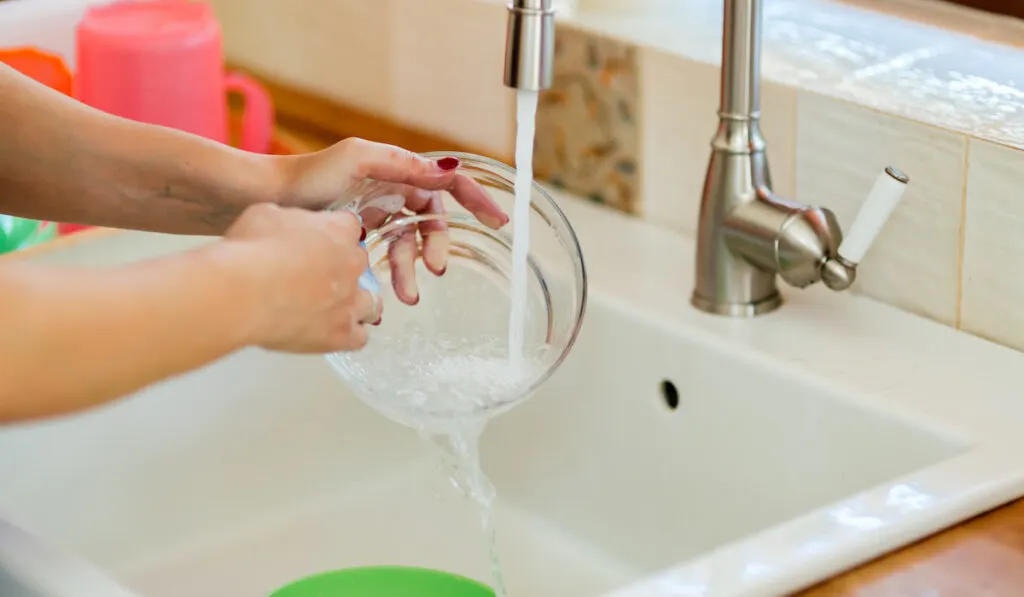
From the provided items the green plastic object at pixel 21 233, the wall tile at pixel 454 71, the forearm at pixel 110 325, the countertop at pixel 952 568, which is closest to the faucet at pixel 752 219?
the countertop at pixel 952 568

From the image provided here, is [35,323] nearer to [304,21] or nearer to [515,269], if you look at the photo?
[515,269]

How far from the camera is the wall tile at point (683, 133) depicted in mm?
1161

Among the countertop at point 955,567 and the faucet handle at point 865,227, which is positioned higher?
the faucet handle at point 865,227

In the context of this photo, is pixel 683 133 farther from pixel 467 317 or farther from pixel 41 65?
pixel 41 65

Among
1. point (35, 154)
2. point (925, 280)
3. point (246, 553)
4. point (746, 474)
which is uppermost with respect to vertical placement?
point (35, 154)

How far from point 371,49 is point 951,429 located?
0.86 metres

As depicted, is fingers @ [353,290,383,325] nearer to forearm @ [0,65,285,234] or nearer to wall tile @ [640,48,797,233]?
forearm @ [0,65,285,234]

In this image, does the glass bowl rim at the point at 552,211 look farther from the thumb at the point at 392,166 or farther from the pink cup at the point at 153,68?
the pink cup at the point at 153,68

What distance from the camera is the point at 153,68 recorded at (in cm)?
135

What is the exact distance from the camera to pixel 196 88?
1.38 metres

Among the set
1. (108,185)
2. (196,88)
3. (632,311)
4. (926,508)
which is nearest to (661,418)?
(632,311)

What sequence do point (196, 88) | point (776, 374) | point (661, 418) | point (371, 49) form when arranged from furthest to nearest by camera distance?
point (371, 49), point (196, 88), point (661, 418), point (776, 374)

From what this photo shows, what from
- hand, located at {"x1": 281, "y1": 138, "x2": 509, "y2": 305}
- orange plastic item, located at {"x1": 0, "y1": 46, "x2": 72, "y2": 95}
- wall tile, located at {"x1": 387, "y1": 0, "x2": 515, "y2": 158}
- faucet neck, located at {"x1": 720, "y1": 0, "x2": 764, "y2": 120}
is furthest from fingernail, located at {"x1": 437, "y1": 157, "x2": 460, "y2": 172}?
orange plastic item, located at {"x1": 0, "y1": 46, "x2": 72, "y2": 95}

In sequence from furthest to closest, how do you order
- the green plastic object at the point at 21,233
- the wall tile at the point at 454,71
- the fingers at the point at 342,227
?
the wall tile at the point at 454,71 → the green plastic object at the point at 21,233 → the fingers at the point at 342,227
